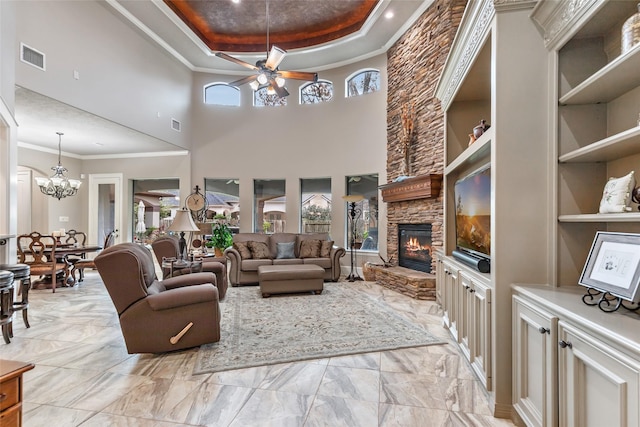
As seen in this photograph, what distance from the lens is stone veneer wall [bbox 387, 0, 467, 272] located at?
487cm

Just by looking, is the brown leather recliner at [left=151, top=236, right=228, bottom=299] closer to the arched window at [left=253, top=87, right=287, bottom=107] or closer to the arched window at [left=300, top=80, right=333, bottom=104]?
the arched window at [left=253, top=87, right=287, bottom=107]

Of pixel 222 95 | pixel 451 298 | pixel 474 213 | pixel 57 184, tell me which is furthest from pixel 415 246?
pixel 57 184

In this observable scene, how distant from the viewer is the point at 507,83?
2.00m

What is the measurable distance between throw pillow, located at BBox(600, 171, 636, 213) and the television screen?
0.81 metres

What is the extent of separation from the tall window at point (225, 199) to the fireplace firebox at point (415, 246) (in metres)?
4.06

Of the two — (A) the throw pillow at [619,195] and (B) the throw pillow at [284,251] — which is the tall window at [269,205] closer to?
(B) the throw pillow at [284,251]

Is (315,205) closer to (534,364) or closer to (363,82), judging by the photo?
(363,82)

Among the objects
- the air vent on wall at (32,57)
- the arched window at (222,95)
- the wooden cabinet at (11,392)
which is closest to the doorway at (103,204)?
the arched window at (222,95)

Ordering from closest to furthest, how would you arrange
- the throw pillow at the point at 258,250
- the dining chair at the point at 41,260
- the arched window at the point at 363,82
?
the dining chair at the point at 41,260
the throw pillow at the point at 258,250
the arched window at the point at 363,82

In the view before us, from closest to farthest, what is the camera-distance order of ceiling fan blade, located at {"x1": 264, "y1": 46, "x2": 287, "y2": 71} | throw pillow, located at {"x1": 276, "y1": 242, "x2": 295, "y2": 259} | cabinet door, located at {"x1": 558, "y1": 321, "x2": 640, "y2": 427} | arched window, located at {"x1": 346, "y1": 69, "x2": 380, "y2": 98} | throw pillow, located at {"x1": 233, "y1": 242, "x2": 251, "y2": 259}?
1. cabinet door, located at {"x1": 558, "y1": 321, "x2": 640, "y2": 427}
2. ceiling fan blade, located at {"x1": 264, "y1": 46, "x2": 287, "y2": 71}
3. throw pillow, located at {"x1": 233, "y1": 242, "x2": 251, "y2": 259}
4. throw pillow, located at {"x1": 276, "y1": 242, "x2": 295, "y2": 259}
5. arched window, located at {"x1": 346, "y1": 69, "x2": 380, "y2": 98}

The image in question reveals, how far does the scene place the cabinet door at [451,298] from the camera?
3.02 m

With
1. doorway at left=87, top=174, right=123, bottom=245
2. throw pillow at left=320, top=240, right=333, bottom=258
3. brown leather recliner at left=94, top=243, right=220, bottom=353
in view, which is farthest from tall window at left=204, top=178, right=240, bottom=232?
brown leather recliner at left=94, top=243, right=220, bottom=353

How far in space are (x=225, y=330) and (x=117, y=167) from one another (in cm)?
643

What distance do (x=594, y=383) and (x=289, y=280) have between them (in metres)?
4.08
